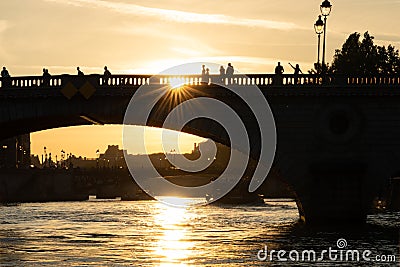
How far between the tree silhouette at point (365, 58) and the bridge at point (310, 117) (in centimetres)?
3001

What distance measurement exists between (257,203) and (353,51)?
1204 inches

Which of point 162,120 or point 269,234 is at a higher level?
point 162,120

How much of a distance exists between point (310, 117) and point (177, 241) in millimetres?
11021

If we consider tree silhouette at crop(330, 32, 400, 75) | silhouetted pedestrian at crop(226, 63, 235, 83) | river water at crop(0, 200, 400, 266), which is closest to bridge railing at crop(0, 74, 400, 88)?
silhouetted pedestrian at crop(226, 63, 235, 83)

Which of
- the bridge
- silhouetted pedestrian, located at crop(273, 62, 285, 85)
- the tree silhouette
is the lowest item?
the bridge

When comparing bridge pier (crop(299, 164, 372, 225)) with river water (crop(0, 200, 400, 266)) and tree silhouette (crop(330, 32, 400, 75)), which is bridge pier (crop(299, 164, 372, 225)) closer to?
river water (crop(0, 200, 400, 266))

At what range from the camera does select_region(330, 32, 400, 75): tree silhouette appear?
3861 inches

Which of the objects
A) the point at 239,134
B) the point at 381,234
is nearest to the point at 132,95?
the point at 239,134

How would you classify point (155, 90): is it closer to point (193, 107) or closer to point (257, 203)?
point (193, 107)

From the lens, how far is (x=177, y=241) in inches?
2472

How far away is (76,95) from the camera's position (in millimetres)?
67500

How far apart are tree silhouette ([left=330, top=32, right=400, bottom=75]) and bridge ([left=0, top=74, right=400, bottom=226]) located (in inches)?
1181

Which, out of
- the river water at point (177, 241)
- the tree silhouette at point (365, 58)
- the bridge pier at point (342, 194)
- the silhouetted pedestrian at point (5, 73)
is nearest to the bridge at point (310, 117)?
the bridge pier at point (342, 194)

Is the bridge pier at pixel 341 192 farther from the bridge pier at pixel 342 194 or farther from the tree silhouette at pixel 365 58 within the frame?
the tree silhouette at pixel 365 58
